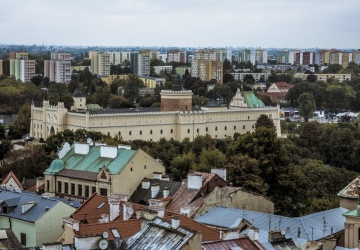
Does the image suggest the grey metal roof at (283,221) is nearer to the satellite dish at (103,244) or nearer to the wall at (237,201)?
the wall at (237,201)

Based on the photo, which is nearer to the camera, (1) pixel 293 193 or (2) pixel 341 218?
(2) pixel 341 218

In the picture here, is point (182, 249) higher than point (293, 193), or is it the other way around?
point (182, 249)

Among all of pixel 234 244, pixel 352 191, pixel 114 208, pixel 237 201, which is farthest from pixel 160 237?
pixel 352 191

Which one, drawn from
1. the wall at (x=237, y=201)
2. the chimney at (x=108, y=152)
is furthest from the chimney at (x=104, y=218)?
the chimney at (x=108, y=152)

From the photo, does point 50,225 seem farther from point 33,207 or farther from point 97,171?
point 97,171

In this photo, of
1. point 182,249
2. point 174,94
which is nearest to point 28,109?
point 174,94

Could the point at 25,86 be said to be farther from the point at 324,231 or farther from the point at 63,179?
the point at 324,231
